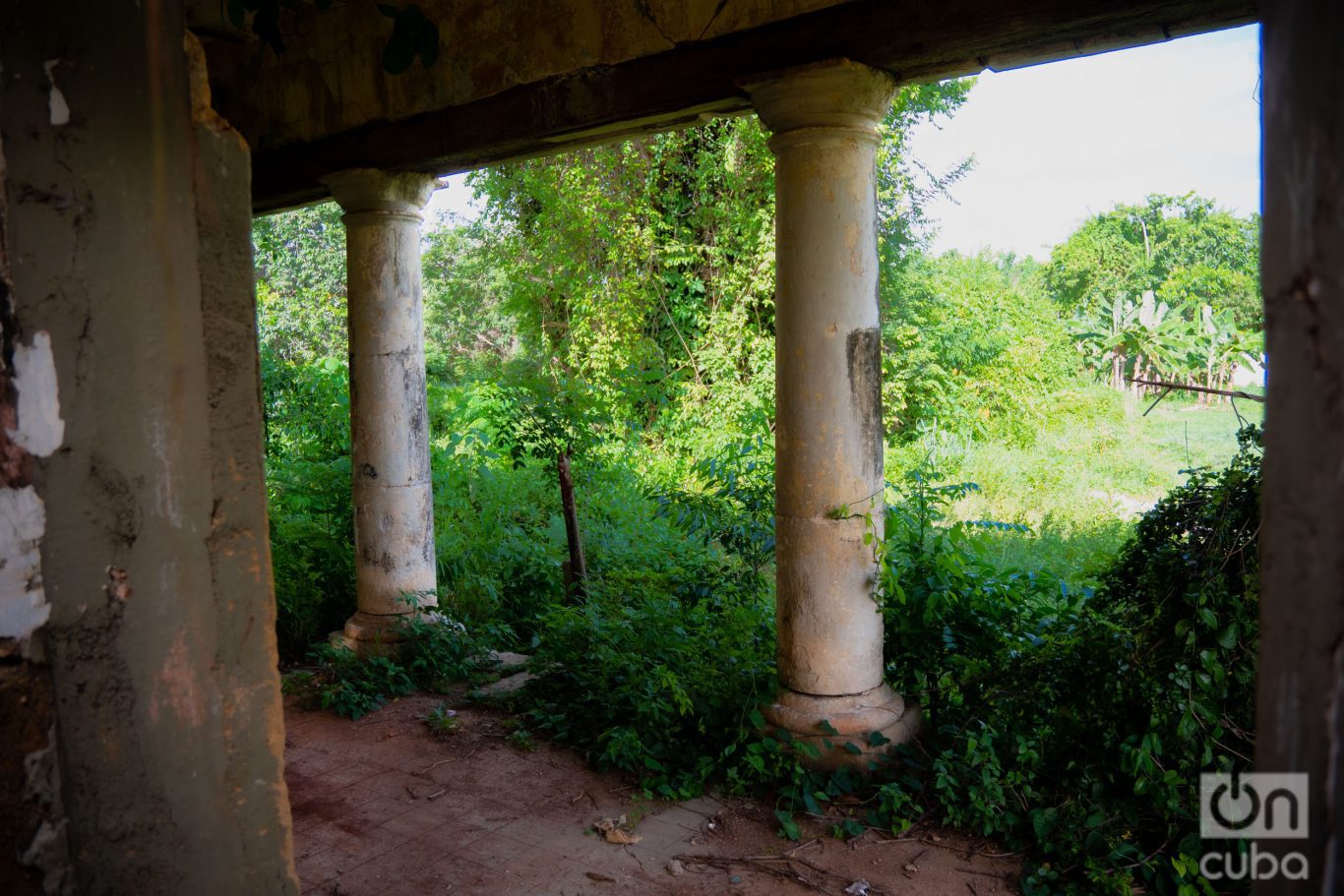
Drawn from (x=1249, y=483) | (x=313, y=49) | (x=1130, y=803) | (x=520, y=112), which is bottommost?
(x=1130, y=803)

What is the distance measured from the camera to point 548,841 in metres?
3.99

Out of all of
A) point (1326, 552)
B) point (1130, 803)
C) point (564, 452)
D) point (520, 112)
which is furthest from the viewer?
point (564, 452)

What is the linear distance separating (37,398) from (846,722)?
3641mm

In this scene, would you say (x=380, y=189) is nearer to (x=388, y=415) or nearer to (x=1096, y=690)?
(x=388, y=415)

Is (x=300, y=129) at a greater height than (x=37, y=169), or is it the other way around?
(x=300, y=129)

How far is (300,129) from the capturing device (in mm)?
5977

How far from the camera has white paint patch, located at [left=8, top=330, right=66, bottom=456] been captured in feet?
4.48

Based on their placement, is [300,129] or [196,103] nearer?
[196,103]

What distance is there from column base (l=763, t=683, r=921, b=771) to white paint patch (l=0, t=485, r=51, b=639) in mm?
3465

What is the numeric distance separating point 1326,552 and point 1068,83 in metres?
39.4

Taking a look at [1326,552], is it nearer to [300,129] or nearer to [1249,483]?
[1249,483]

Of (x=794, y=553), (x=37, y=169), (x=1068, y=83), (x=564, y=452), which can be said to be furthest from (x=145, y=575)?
(x=1068, y=83)

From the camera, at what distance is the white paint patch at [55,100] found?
1.38 m

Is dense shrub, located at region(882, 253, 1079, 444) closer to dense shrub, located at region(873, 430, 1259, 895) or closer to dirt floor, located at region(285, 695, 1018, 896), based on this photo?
dense shrub, located at region(873, 430, 1259, 895)
